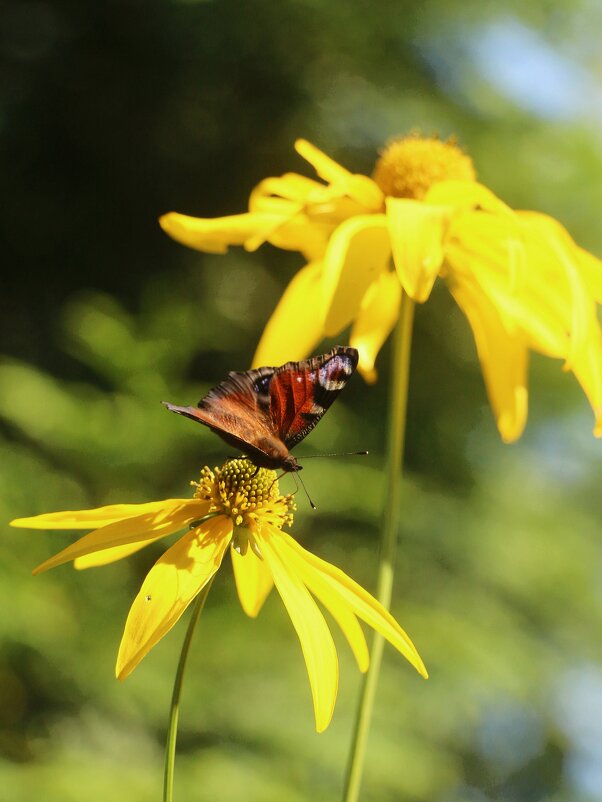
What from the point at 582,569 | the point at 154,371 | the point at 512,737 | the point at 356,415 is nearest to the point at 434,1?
the point at 356,415

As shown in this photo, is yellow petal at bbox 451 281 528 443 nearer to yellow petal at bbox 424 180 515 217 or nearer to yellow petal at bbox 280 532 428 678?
yellow petal at bbox 424 180 515 217

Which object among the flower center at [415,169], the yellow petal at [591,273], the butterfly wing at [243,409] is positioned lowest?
the butterfly wing at [243,409]

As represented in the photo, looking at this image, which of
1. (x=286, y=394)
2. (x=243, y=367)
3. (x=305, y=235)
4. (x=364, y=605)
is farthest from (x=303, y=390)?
(x=243, y=367)

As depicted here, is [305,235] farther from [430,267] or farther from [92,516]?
[92,516]

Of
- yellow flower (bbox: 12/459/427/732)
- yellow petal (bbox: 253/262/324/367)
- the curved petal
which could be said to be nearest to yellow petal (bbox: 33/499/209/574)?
yellow flower (bbox: 12/459/427/732)

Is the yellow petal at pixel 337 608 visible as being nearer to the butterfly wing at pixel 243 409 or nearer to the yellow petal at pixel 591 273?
the butterfly wing at pixel 243 409

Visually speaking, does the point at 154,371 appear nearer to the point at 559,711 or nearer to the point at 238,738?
the point at 238,738

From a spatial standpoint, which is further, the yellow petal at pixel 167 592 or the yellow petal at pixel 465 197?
the yellow petal at pixel 465 197

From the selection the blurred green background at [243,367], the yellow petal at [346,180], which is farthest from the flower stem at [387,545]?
the blurred green background at [243,367]
